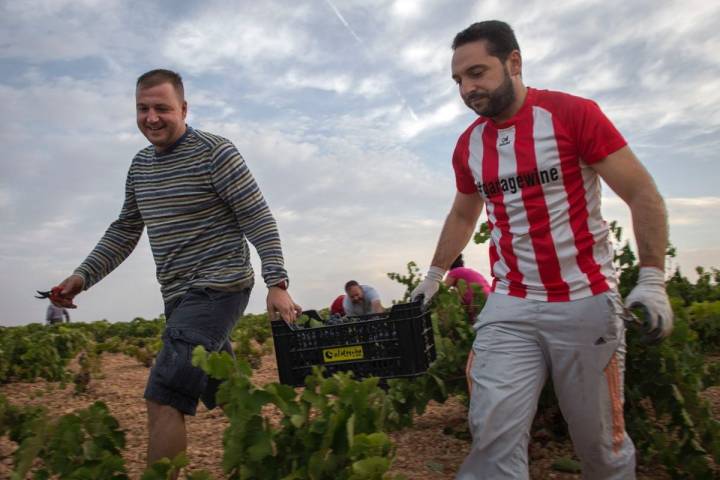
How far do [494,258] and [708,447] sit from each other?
5.36 ft

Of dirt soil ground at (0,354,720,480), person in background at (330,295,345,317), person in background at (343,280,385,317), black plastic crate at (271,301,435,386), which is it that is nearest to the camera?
black plastic crate at (271,301,435,386)

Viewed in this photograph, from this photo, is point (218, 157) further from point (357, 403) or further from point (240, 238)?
point (357, 403)

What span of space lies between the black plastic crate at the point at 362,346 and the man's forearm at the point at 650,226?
2.99ft

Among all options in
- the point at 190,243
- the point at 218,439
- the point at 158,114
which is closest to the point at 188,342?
the point at 190,243

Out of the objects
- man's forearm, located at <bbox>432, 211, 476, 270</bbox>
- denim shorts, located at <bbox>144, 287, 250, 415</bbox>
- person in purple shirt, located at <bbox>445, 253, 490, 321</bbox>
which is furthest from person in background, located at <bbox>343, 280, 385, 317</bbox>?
denim shorts, located at <bbox>144, 287, 250, 415</bbox>

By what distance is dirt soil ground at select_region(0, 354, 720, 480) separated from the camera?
4.16m

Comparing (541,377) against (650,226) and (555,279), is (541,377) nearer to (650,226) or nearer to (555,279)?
(555,279)

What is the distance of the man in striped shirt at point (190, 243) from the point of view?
3258 millimetres

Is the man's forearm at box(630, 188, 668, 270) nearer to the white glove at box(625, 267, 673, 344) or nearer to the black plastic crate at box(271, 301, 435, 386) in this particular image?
the white glove at box(625, 267, 673, 344)

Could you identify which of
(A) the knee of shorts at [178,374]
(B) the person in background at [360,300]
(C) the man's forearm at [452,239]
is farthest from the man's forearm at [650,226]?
(B) the person in background at [360,300]

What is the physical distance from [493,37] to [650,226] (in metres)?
0.94

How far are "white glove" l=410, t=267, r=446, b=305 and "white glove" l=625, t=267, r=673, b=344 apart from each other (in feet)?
3.03

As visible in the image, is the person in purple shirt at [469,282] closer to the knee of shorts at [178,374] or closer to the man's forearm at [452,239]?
the man's forearm at [452,239]

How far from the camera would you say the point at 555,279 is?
9.14 feet
